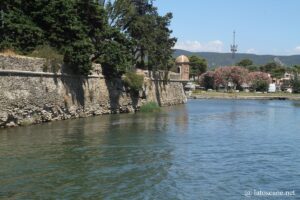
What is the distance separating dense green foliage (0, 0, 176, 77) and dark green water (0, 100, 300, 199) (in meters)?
8.50

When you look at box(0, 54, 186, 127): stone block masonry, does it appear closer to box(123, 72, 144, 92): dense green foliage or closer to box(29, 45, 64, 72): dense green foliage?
box(29, 45, 64, 72): dense green foliage

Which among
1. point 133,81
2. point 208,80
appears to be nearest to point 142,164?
point 133,81

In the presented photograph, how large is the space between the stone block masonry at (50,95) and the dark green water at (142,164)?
7.25 ft

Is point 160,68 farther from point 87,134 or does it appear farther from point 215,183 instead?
point 215,183

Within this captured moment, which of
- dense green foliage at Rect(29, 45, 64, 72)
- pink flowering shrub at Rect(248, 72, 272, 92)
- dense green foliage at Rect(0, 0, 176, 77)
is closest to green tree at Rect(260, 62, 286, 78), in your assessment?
pink flowering shrub at Rect(248, 72, 272, 92)

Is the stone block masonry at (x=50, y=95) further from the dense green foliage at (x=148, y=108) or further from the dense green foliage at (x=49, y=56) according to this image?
the dense green foliage at (x=148, y=108)

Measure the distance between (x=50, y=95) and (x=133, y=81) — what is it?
13.8m

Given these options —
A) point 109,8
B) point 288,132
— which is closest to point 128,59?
point 109,8

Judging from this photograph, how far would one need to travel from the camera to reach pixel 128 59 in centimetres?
4241

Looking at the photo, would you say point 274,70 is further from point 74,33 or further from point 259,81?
point 74,33

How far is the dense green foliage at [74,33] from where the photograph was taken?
1277 inches

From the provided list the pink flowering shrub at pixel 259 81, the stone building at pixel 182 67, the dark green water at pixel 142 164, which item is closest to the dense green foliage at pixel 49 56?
the dark green water at pixel 142 164

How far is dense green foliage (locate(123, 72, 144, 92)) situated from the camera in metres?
44.7

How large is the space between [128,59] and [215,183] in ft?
95.5
